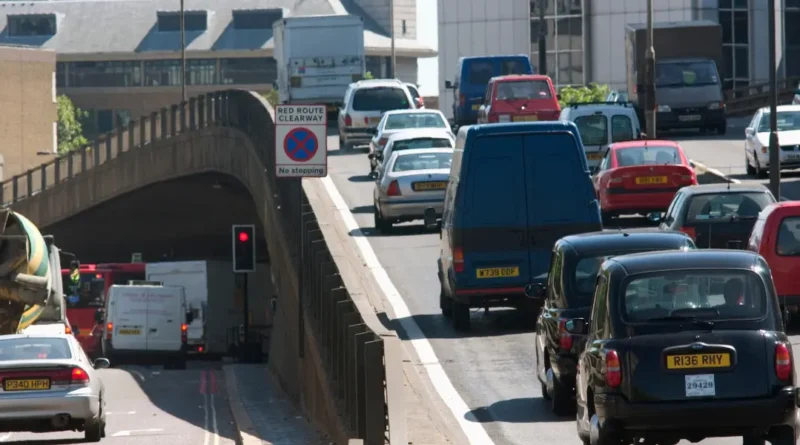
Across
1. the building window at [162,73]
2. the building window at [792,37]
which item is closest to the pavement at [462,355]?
the building window at [792,37]

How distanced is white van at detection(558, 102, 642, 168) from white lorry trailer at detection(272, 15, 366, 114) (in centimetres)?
2048

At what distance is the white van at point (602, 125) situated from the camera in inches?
1471

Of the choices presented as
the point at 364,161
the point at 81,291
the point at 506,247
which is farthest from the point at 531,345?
the point at 81,291

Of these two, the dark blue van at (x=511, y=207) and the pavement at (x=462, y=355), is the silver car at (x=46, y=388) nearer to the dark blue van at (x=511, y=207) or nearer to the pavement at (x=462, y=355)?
the pavement at (x=462, y=355)

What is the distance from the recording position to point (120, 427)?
79.8 feet

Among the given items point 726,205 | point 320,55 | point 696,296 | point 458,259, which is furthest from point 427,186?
point 320,55

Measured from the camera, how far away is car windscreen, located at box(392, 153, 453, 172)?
108 feet

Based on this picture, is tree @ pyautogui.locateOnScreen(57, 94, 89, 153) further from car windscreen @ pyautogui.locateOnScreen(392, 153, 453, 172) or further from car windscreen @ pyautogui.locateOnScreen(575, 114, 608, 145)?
car windscreen @ pyautogui.locateOnScreen(392, 153, 453, 172)

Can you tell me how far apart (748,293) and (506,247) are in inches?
366

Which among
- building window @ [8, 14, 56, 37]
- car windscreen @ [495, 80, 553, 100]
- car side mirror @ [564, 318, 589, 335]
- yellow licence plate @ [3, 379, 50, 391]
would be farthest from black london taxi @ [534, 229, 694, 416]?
building window @ [8, 14, 56, 37]

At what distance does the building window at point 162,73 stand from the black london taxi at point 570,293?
11910 centimetres

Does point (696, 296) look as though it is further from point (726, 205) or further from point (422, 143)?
point (422, 143)

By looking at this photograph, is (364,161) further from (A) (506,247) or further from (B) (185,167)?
(A) (506,247)

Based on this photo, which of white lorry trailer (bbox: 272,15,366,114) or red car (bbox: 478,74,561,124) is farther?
white lorry trailer (bbox: 272,15,366,114)
